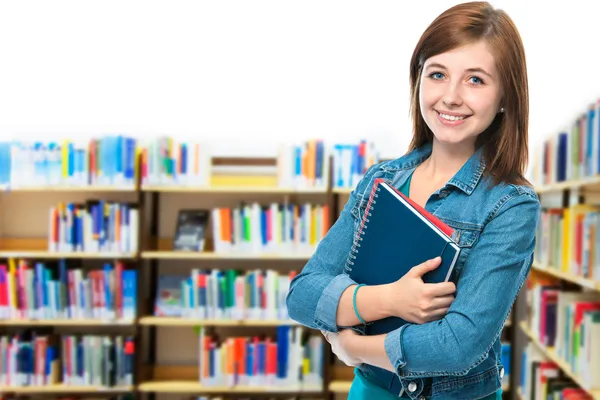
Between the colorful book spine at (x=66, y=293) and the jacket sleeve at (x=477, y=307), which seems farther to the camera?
the colorful book spine at (x=66, y=293)

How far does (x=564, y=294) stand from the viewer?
9.12 feet

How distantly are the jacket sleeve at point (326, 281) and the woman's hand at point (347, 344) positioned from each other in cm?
2

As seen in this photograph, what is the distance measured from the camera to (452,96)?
3.05 feet

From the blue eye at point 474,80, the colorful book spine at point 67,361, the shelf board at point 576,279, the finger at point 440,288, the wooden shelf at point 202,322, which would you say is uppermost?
the blue eye at point 474,80

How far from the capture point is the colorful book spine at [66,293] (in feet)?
11.5

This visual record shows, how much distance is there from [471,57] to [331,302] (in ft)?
1.46

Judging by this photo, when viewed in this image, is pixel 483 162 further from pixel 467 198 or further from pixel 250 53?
pixel 250 53

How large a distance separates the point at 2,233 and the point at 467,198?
3.74 meters

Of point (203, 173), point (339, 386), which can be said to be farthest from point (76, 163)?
point (339, 386)

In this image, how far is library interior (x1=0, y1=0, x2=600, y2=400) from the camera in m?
3.52

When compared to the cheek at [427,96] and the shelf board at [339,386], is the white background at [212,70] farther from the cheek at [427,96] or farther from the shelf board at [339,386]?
the cheek at [427,96]

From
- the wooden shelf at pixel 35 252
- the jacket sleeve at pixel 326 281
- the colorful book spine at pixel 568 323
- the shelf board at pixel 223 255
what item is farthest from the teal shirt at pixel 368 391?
the wooden shelf at pixel 35 252

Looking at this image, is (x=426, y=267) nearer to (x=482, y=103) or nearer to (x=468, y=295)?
(x=468, y=295)

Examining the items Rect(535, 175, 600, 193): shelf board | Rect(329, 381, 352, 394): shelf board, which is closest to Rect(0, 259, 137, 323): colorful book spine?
Rect(329, 381, 352, 394): shelf board
